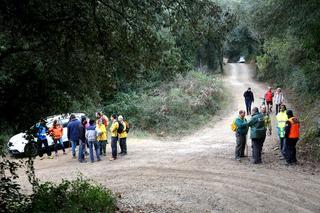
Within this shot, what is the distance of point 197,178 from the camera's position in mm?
13969

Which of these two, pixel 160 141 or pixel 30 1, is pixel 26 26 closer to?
pixel 30 1

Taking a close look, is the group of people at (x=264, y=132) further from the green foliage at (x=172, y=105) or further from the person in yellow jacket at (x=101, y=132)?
the green foliage at (x=172, y=105)

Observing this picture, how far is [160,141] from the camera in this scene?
22281 millimetres

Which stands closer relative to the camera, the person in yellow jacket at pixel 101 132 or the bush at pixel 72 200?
the bush at pixel 72 200

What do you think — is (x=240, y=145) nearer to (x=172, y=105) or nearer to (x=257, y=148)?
(x=257, y=148)

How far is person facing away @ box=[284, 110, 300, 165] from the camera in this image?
49.3 ft

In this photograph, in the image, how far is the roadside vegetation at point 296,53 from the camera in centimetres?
1619

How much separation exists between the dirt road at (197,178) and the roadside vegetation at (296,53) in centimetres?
255

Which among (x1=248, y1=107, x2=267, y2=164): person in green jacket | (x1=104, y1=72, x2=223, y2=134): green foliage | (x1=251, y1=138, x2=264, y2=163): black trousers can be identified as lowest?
(x1=251, y1=138, x2=264, y2=163): black trousers

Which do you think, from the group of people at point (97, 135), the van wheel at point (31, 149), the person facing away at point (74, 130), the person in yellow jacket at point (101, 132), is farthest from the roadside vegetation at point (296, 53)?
the van wheel at point (31, 149)

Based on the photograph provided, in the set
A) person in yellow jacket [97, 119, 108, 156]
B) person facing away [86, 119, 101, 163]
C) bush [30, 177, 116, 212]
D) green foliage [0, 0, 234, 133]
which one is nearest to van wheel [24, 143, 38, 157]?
green foliage [0, 0, 234, 133]

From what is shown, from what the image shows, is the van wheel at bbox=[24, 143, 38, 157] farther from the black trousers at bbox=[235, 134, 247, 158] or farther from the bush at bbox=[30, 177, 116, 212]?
the black trousers at bbox=[235, 134, 247, 158]

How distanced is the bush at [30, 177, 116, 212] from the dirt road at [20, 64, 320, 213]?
34.9 inches

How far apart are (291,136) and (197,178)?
12.2ft
